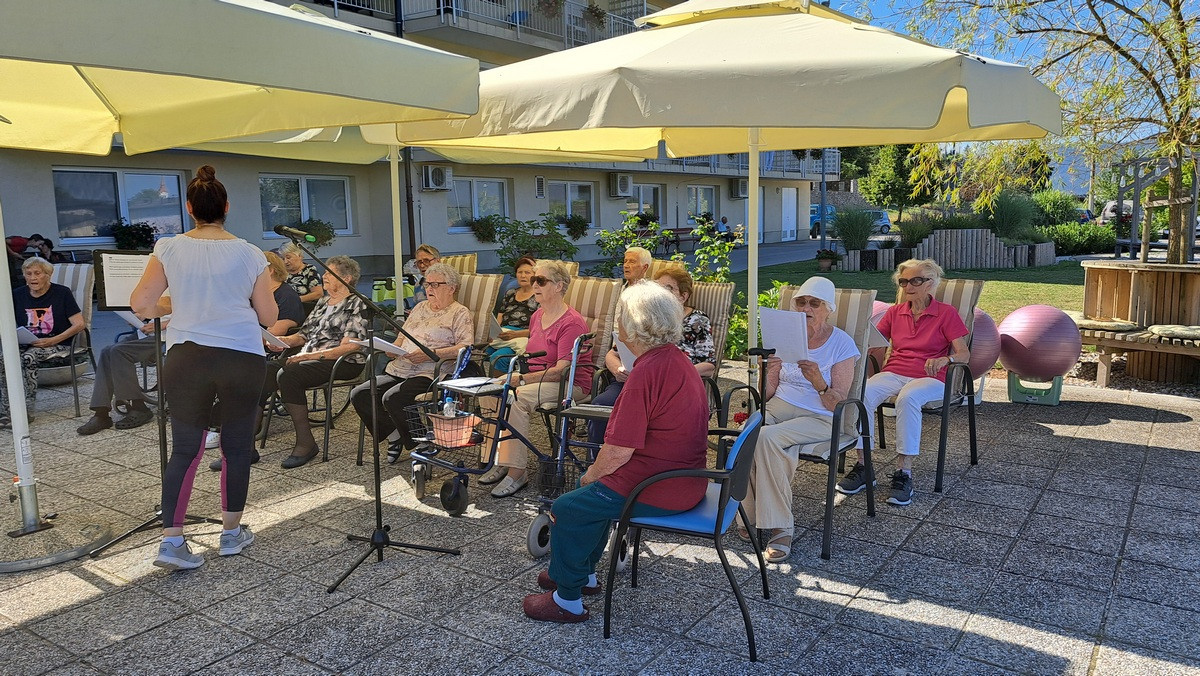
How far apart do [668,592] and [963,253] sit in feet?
65.7

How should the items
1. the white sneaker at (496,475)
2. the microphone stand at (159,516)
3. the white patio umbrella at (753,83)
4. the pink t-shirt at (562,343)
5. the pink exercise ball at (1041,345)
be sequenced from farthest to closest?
1. the pink exercise ball at (1041,345)
2. the pink t-shirt at (562,343)
3. the white sneaker at (496,475)
4. the microphone stand at (159,516)
5. the white patio umbrella at (753,83)

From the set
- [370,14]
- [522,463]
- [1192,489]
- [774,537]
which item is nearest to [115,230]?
[370,14]

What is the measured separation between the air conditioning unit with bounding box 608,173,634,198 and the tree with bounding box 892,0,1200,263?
1863 cm

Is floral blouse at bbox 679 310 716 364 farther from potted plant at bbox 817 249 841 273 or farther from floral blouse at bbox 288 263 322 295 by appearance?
potted plant at bbox 817 249 841 273

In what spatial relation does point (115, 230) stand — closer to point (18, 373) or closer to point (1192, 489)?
point (18, 373)

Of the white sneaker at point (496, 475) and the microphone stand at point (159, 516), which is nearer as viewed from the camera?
the microphone stand at point (159, 516)

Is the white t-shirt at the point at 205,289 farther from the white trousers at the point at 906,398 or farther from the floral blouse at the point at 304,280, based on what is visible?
the floral blouse at the point at 304,280

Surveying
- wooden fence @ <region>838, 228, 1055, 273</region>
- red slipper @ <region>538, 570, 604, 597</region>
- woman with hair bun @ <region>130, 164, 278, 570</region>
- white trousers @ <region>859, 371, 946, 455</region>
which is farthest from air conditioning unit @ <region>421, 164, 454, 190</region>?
red slipper @ <region>538, 570, 604, 597</region>

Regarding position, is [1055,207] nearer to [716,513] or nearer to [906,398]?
[906,398]

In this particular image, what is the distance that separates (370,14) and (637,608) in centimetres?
1896

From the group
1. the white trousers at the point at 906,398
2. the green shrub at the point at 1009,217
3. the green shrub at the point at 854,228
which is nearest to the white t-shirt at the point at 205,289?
the white trousers at the point at 906,398

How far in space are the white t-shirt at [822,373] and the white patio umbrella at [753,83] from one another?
1.60 feet

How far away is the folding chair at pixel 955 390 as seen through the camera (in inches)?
178

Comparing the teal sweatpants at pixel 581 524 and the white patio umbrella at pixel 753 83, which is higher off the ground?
the white patio umbrella at pixel 753 83
